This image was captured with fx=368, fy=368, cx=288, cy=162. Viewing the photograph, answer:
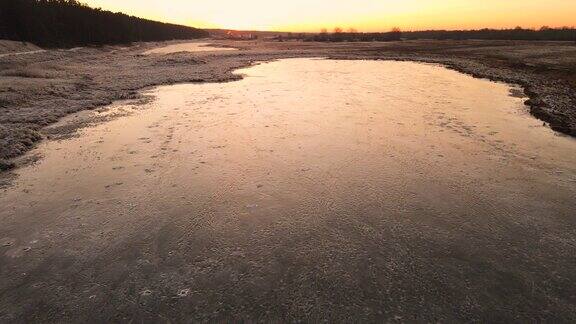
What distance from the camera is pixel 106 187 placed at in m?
7.67

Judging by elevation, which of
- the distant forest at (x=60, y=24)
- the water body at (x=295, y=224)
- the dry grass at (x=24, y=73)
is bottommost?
the water body at (x=295, y=224)

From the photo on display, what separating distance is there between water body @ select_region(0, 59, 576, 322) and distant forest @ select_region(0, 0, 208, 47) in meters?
46.5

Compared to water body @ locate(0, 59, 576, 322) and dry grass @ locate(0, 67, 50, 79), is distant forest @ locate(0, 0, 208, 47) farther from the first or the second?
water body @ locate(0, 59, 576, 322)

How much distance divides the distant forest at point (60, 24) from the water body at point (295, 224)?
4646 centimetres

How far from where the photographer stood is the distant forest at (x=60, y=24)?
4653 centimetres

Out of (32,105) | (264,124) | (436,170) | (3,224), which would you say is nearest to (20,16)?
(32,105)

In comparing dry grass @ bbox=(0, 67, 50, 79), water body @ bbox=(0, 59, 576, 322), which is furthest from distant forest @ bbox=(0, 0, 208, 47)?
water body @ bbox=(0, 59, 576, 322)

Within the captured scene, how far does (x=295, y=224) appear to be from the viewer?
6.16 m

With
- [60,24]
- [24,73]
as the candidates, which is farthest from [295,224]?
[60,24]

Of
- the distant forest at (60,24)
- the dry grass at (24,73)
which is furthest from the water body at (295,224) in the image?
the distant forest at (60,24)

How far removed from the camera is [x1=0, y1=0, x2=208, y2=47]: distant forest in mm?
46531

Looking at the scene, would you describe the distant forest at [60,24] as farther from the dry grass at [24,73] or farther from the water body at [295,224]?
the water body at [295,224]

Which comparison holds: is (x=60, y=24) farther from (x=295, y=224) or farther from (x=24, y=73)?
(x=295, y=224)

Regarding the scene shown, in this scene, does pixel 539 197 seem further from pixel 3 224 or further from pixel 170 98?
pixel 170 98
